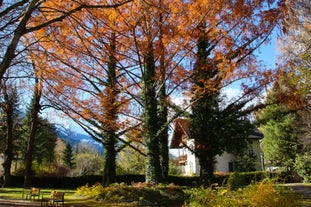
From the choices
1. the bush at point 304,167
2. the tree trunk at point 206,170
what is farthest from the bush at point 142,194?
the bush at point 304,167

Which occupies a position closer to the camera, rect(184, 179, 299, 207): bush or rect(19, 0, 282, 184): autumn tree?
rect(184, 179, 299, 207): bush

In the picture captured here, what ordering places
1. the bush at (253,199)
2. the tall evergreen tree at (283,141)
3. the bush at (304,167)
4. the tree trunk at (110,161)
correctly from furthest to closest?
1. the tall evergreen tree at (283,141)
2. the bush at (304,167)
3. the tree trunk at (110,161)
4. the bush at (253,199)

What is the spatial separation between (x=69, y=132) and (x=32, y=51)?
36.5ft

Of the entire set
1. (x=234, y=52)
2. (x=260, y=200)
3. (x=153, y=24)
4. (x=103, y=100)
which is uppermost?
(x=153, y=24)

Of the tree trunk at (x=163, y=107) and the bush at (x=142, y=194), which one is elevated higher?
the tree trunk at (x=163, y=107)

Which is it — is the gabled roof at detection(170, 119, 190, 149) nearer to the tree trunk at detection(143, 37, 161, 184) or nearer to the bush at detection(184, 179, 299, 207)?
the tree trunk at detection(143, 37, 161, 184)

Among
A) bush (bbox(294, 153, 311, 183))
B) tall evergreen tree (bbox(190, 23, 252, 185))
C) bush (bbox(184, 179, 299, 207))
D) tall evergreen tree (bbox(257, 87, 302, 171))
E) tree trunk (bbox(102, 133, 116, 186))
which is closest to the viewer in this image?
bush (bbox(184, 179, 299, 207))

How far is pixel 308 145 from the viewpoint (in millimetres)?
26484

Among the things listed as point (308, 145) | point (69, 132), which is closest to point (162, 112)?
point (69, 132)

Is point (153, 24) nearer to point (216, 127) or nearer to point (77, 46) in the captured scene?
point (77, 46)

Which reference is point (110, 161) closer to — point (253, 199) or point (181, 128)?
point (181, 128)

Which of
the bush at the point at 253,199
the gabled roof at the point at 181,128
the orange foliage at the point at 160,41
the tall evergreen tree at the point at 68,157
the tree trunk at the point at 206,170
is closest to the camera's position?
the bush at the point at 253,199

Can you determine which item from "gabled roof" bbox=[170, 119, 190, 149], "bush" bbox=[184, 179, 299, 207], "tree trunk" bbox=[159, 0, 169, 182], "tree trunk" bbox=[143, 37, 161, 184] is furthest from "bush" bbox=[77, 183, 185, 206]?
"bush" bbox=[184, 179, 299, 207]

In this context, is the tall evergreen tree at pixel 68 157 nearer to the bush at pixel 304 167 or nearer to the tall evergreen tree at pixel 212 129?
the bush at pixel 304 167
